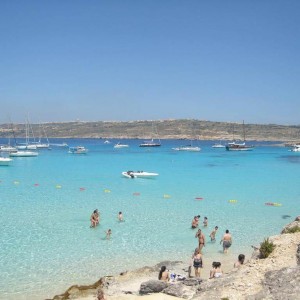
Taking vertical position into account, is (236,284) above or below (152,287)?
above

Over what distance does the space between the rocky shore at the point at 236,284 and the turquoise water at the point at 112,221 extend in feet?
6.31

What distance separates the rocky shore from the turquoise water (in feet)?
6.31

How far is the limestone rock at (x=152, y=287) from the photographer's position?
1505 cm

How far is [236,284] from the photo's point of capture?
12.9 metres

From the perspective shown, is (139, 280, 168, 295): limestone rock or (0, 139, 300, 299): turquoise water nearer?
(139, 280, 168, 295): limestone rock

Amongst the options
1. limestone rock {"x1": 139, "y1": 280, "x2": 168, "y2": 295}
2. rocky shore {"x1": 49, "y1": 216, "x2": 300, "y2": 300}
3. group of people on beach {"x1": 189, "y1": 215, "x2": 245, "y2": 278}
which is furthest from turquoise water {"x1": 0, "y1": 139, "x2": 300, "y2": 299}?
limestone rock {"x1": 139, "y1": 280, "x2": 168, "y2": 295}

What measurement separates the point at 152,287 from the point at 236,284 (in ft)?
11.5

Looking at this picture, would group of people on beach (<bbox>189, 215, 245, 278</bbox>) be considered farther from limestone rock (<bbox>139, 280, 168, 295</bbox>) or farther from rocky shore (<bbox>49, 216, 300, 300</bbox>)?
limestone rock (<bbox>139, 280, 168, 295</bbox>)

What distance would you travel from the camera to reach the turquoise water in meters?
19.9

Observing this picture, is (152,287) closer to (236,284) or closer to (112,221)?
(236,284)

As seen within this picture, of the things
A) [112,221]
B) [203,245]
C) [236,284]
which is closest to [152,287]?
[236,284]

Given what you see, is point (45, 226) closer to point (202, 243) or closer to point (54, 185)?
point (202, 243)

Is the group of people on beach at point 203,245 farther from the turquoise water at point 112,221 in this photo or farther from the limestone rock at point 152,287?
the limestone rock at point 152,287

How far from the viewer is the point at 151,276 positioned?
17.9 metres
